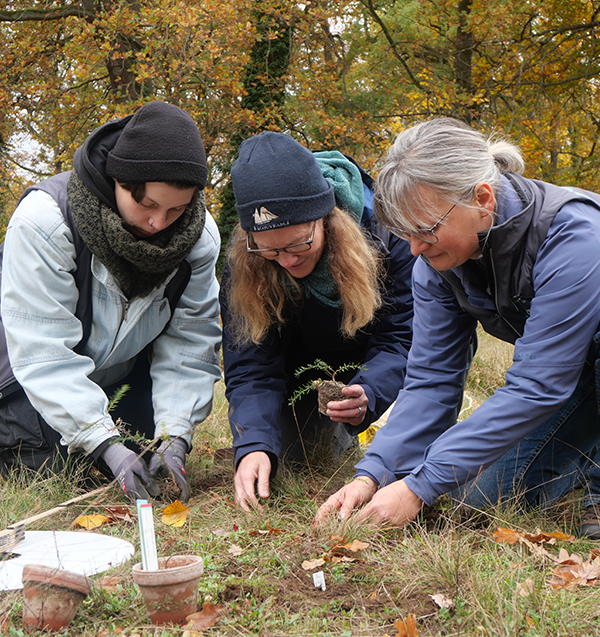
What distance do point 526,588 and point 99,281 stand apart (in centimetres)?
214

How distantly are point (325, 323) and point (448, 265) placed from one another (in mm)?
1044

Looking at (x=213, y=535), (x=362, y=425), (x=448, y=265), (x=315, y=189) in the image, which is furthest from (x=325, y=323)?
(x=213, y=535)

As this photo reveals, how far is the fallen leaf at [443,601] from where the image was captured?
1.77 m

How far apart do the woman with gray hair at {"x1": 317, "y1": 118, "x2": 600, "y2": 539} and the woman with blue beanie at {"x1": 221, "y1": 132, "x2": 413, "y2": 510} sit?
451 mm

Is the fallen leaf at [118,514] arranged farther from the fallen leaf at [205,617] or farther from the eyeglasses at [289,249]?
the eyeglasses at [289,249]

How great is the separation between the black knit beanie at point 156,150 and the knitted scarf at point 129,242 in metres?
0.17

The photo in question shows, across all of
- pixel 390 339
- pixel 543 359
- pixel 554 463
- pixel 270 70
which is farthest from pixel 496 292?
pixel 270 70

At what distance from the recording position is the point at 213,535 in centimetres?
240

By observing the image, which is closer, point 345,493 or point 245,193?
point 345,493

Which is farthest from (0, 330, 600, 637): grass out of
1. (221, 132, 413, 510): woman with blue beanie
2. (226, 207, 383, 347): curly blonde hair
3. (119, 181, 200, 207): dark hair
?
(119, 181, 200, 207): dark hair

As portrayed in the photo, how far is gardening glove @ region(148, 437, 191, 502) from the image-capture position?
9.36ft

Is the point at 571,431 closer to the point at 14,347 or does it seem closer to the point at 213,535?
the point at 213,535

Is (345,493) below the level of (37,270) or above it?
below

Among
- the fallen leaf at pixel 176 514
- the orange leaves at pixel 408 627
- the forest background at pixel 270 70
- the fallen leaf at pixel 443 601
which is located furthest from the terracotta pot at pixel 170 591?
the forest background at pixel 270 70
